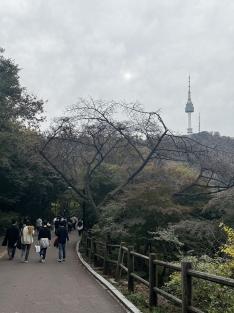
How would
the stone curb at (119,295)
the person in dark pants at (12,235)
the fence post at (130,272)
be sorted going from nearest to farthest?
the stone curb at (119,295) → the fence post at (130,272) → the person in dark pants at (12,235)

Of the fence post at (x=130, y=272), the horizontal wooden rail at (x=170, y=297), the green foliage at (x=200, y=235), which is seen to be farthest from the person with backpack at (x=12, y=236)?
the horizontal wooden rail at (x=170, y=297)

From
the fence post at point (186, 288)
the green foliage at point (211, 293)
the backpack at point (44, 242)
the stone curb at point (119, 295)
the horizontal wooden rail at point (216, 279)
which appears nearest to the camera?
the horizontal wooden rail at point (216, 279)

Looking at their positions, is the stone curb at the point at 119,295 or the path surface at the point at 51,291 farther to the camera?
the path surface at the point at 51,291

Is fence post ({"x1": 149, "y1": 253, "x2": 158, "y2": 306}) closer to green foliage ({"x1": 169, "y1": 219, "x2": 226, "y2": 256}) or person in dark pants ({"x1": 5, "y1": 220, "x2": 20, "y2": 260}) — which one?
green foliage ({"x1": 169, "y1": 219, "x2": 226, "y2": 256})

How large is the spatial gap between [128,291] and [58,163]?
21778 mm

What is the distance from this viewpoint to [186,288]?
7594mm

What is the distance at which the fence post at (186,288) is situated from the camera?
7543 mm

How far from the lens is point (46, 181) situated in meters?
45.3

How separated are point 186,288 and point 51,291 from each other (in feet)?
19.2

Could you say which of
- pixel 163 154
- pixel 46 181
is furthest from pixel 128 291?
pixel 46 181

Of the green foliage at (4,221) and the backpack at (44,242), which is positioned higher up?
the green foliage at (4,221)

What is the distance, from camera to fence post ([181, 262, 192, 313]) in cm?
754

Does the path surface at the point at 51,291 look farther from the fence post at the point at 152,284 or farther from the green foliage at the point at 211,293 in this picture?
the green foliage at the point at 211,293

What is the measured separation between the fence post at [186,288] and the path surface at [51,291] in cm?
255
